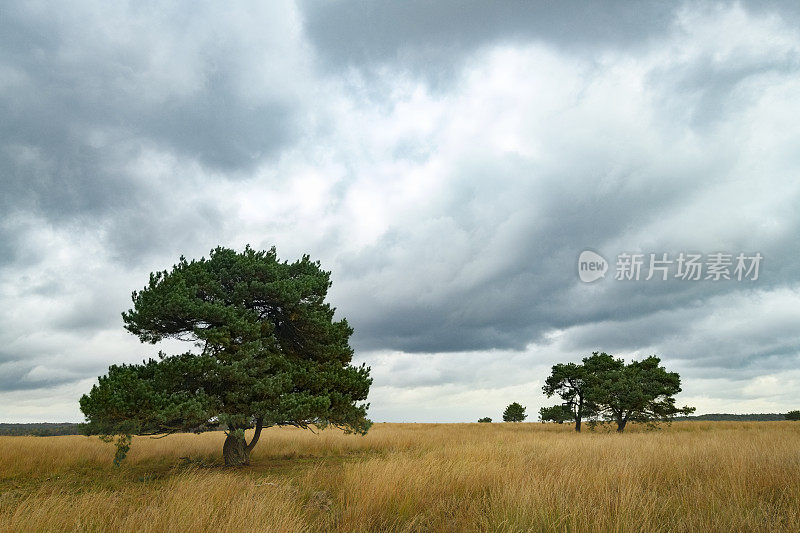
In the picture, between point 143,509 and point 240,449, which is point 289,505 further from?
point 240,449

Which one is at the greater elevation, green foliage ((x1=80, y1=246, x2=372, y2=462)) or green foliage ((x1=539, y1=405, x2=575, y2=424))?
green foliage ((x1=80, y1=246, x2=372, y2=462))

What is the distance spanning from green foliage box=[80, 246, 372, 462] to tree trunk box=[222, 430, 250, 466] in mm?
1785

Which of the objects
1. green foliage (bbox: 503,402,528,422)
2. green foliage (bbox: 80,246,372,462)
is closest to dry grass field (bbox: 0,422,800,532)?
green foliage (bbox: 80,246,372,462)

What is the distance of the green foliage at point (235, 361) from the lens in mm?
10820

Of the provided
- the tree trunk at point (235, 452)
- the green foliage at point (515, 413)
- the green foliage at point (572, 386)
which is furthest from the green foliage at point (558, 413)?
the tree trunk at point (235, 452)

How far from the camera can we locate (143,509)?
638 cm

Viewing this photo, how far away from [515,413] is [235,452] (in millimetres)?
54628

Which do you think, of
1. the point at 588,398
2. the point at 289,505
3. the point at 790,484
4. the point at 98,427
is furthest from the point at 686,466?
the point at 588,398

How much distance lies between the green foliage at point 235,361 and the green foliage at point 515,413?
5305cm

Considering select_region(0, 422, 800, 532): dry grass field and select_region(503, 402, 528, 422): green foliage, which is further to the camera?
select_region(503, 402, 528, 422): green foliage

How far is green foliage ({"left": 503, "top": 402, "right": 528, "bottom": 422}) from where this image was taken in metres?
60.9

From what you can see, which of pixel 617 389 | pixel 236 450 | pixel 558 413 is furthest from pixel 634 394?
pixel 236 450

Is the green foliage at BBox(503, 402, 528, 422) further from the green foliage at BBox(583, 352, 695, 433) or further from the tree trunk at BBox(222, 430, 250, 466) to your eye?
the tree trunk at BBox(222, 430, 250, 466)

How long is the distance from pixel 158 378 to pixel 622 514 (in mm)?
11291
